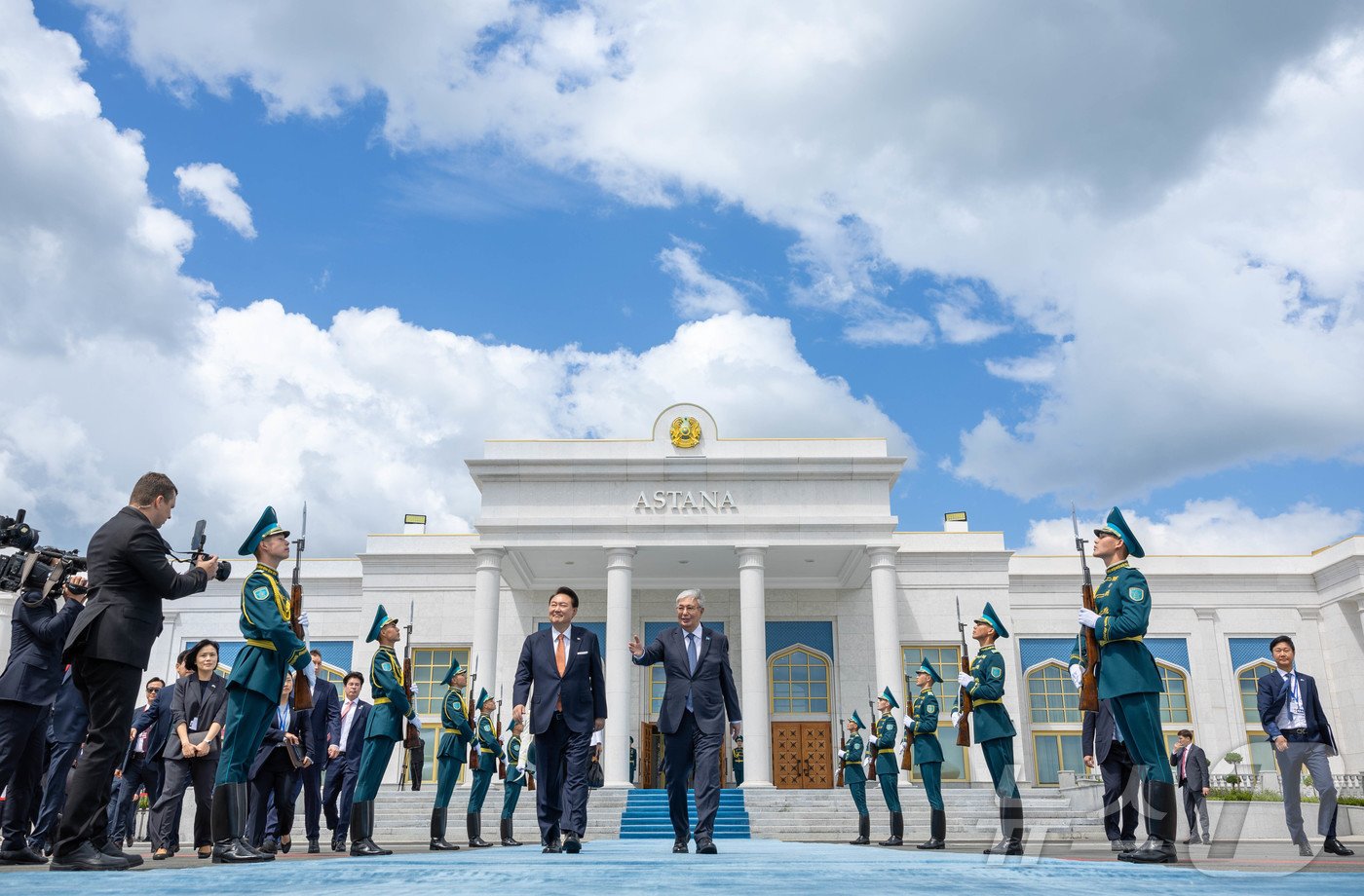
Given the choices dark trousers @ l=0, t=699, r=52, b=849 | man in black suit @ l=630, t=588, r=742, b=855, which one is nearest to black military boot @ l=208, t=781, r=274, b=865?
dark trousers @ l=0, t=699, r=52, b=849

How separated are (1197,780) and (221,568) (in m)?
13.6

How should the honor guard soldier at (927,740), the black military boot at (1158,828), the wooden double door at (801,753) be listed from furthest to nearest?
the wooden double door at (801,753)
the honor guard soldier at (927,740)
the black military boot at (1158,828)

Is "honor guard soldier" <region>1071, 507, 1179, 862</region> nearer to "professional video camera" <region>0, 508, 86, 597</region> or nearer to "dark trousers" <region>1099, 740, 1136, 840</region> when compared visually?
"dark trousers" <region>1099, 740, 1136, 840</region>

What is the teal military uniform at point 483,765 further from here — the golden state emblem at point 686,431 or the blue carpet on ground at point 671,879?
A: the golden state emblem at point 686,431

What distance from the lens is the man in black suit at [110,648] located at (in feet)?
17.6

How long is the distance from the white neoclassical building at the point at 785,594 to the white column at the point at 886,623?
0.06 meters

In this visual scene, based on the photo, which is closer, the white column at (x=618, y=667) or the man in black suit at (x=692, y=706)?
the man in black suit at (x=692, y=706)

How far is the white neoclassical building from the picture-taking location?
2655cm

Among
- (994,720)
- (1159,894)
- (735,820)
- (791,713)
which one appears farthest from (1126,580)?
(791,713)

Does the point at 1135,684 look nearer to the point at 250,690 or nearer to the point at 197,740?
the point at 250,690

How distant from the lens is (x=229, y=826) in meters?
6.46

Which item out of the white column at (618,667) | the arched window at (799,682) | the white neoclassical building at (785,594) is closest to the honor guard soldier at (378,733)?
the white column at (618,667)

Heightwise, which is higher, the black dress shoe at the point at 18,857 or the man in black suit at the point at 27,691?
the man in black suit at the point at 27,691

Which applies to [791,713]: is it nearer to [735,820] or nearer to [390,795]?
[735,820]
